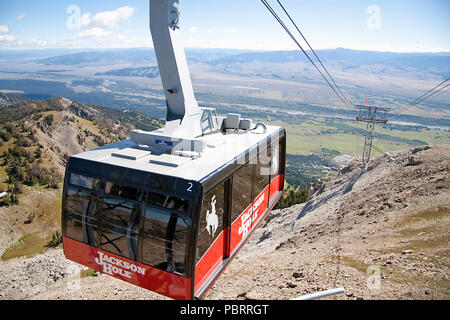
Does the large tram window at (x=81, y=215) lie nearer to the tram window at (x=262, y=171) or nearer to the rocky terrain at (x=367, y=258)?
the tram window at (x=262, y=171)

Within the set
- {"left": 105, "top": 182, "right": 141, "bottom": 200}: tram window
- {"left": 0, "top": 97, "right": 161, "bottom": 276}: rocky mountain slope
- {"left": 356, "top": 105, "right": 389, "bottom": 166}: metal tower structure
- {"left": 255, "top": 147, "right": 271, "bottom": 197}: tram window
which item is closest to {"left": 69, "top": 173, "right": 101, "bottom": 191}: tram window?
{"left": 105, "top": 182, "right": 141, "bottom": 200}: tram window

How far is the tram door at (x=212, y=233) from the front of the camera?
15.7ft

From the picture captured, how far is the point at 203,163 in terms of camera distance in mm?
5230

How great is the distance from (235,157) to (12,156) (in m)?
51.7

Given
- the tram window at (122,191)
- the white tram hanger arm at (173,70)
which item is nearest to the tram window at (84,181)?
the tram window at (122,191)

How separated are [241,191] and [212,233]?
1.38m

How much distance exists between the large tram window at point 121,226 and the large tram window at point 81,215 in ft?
0.76

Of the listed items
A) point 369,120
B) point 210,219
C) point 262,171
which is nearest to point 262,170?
point 262,171

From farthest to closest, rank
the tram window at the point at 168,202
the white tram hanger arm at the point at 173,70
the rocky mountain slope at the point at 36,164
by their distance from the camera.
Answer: the rocky mountain slope at the point at 36,164
the white tram hanger arm at the point at 173,70
the tram window at the point at 168,202

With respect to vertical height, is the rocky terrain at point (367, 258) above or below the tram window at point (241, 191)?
below

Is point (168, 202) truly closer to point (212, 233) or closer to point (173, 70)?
point (212, 233)

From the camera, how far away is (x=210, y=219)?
4988 millimetres

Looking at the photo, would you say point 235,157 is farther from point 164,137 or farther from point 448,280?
point 448,280

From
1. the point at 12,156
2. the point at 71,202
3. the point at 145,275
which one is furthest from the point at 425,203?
the point at 12,156
